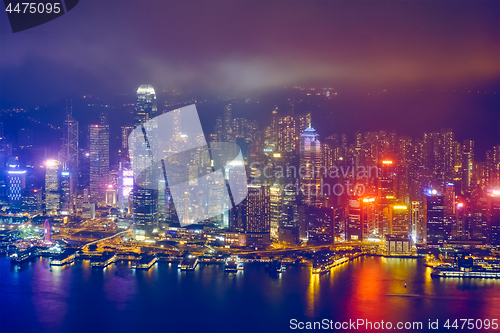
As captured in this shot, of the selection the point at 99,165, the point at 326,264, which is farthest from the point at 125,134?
the point at 326,264

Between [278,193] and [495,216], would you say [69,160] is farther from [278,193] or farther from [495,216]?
[495,216]

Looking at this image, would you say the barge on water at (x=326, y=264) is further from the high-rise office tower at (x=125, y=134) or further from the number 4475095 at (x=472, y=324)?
the high-rise office tower at (x=125, y=134)

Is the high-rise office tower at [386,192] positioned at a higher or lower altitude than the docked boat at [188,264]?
higher

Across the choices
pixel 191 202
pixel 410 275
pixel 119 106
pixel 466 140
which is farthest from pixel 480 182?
pixel 119 106

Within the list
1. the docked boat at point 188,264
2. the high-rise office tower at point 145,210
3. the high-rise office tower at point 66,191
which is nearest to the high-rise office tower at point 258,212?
the docked boat at point 188,264

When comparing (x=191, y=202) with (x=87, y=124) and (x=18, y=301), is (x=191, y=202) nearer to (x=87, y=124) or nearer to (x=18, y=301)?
(x=87, y=124)

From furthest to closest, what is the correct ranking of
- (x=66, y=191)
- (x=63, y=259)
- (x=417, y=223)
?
1. (x=66, y=191)
2. (x=417, y=223)
3. (x=63, y=259)
